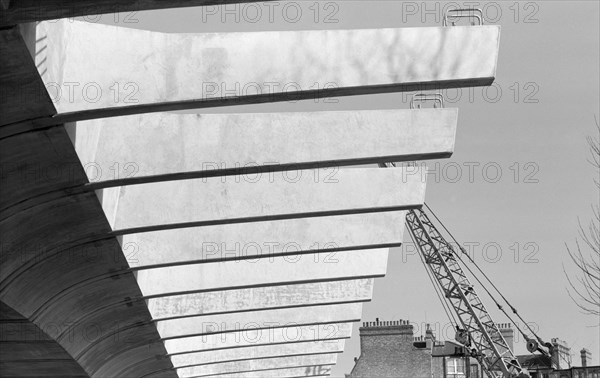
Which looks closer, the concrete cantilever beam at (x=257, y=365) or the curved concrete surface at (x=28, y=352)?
the curved concrete surface at (x=28, y=352)

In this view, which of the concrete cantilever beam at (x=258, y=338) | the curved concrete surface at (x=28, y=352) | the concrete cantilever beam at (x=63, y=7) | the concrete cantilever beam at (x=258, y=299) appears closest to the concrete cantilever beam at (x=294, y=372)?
the concrete cantilever beam at (x=258, y=338)

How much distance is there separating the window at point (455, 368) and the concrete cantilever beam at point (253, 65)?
57899 millimetres

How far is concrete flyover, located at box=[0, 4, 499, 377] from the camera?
12000mm

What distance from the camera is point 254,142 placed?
15.6 meters

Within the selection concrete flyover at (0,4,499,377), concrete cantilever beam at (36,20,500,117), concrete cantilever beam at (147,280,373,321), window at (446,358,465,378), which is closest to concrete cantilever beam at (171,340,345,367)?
concrete cantilever beam at (147,280,373,321)

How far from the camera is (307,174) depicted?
741 inches

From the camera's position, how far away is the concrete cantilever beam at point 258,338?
31.9 metres

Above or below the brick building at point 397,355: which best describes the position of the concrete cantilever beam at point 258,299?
below

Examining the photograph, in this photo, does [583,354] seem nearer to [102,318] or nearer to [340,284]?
[340,284]

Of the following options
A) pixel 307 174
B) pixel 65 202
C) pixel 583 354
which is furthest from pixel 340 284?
pixel 583 354

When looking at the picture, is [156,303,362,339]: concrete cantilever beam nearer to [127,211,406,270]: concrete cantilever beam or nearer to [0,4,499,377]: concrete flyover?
[0,4,499,377]: concrete flyover

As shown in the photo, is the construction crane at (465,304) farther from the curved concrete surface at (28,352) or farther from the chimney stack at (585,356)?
the curved concrete surface at (28,352)

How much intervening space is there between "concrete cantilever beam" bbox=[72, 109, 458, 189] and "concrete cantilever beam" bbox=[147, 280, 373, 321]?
956 centimetres

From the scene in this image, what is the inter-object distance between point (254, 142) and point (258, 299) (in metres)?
12.0
